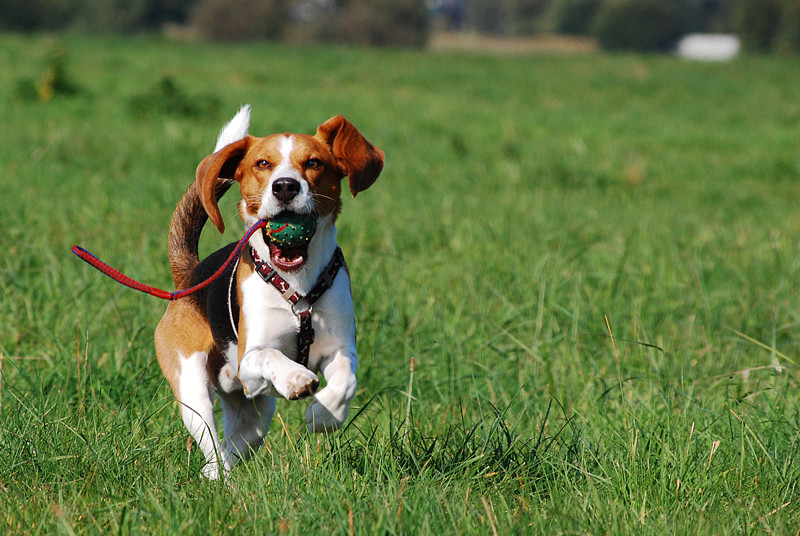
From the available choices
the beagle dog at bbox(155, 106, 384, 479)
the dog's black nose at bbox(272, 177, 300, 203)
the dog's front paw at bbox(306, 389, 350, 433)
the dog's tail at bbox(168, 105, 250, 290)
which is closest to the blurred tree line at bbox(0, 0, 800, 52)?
the dog's tail at bbox(168, 105, 250, 290)

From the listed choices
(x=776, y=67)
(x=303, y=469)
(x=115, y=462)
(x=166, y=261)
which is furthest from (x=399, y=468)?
(x=776, y=67)

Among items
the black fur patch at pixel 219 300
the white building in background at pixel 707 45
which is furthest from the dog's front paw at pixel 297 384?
the white building in background at pixel 707 45

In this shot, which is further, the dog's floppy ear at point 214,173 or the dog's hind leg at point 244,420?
the dog's hind leg at point 244,420

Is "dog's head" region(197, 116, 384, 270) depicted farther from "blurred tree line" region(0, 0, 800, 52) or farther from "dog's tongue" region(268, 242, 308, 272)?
"blurred tree line" region(0, 0, 800, 52)

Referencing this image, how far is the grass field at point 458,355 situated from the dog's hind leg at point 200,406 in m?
0.08

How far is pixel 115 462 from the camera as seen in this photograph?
2.78 m

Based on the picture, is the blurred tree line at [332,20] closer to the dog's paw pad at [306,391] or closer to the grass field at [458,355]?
the grass field at [458,355]

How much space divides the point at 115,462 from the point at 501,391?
1.83m

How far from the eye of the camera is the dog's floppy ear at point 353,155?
300 centimetres

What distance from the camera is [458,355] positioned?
4191 mm

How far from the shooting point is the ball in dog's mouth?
2.80m

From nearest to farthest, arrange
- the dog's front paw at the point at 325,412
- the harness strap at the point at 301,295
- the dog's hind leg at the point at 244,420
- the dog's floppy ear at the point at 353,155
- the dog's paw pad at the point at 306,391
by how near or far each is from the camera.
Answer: the dog's paw pad at the point at 306,391 → the dog's front paw at the point at 325,412 → the harness strap at the point at 301,295 → the dog's floppy ear at the point at 353,155 → the dog's hind leg at the point at 244,420

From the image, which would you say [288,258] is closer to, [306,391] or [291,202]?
[291,202]

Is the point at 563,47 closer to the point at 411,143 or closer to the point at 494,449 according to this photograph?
the point at 411,143
